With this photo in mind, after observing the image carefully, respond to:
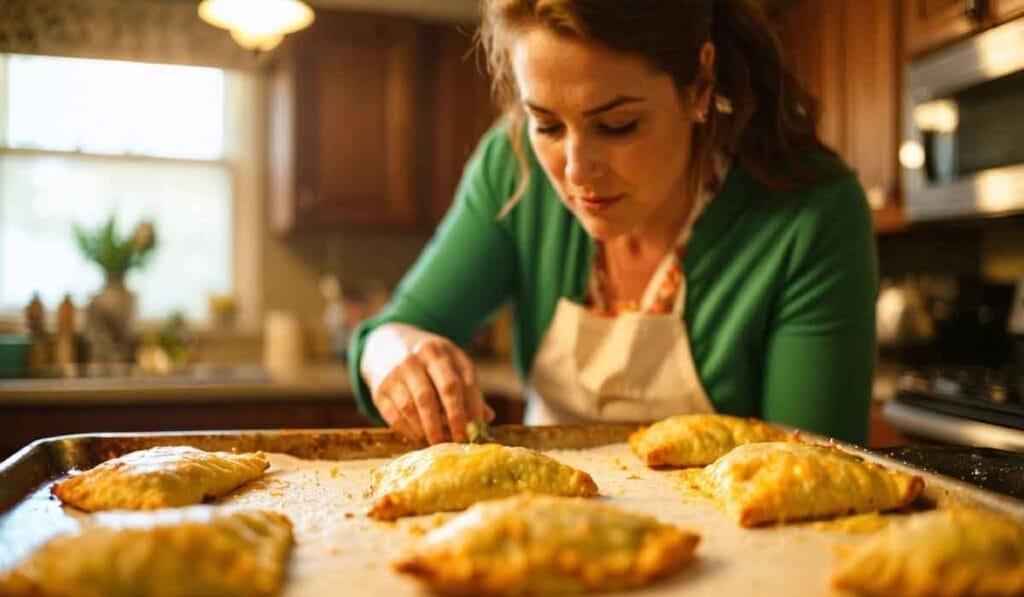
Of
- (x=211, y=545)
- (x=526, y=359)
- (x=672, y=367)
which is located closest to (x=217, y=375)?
(x=526, y=359)

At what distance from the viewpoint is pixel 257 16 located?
2443 millimetres

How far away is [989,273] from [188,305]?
9.93 ft

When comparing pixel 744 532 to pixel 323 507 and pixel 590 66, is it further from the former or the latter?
pixel 590 66

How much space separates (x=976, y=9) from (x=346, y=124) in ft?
7.46

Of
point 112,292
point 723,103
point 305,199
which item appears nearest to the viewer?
point 723,103

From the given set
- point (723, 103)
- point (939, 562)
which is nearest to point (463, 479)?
point (939, 562)

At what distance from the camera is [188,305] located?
370 cm

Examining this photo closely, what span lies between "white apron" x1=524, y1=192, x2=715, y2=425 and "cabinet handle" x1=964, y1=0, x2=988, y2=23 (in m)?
1.31

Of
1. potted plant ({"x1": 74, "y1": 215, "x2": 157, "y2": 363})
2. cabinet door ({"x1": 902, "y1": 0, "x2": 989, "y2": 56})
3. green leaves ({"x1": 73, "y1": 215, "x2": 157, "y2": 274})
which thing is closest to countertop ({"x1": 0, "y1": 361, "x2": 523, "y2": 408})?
potted plant ({"x1": 74, "y1": 215, "x2": 157, "y2": 363})

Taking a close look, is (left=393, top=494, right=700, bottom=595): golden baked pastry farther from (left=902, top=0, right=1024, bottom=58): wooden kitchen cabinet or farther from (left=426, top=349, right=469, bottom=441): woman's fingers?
(left=902, top=0, right=1024, bottom=58): wooden kitchen cabinet

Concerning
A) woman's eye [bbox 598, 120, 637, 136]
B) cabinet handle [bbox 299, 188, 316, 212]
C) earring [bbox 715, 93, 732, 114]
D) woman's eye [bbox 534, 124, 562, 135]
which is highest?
cabinet handle [bbox 299, 188, 316, 212]

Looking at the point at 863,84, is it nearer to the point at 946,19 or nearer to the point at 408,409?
the point at 946,19

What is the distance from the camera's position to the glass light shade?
239cm

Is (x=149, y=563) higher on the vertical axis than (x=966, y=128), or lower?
lower
